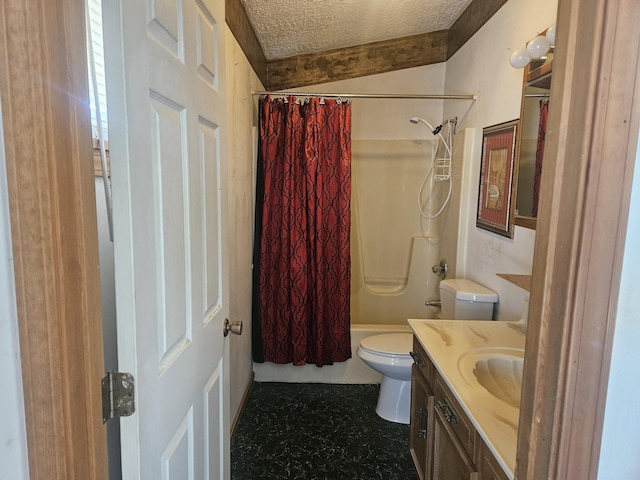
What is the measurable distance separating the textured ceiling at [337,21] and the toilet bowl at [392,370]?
1989mm

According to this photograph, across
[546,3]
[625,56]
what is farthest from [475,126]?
[625,56]

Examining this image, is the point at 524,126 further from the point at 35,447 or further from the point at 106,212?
the point at 35,447

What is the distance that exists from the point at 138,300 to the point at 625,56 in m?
0.86

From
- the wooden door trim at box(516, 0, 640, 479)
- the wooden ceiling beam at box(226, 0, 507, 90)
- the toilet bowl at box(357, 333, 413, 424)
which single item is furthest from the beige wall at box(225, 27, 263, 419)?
the wooden door trim at box(516, 0, 640, 479)

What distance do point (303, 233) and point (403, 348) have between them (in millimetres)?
980

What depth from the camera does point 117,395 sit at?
0.73 meters

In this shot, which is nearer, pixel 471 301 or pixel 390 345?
pixel 471 301

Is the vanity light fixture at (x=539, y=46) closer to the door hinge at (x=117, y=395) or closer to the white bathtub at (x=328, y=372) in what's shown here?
the door hinge at (x=117, y=395)

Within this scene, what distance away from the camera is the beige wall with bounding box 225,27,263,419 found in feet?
6.97

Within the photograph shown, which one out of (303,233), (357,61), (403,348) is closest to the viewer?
(403,348)

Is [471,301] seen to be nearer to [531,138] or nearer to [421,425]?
[421,425]

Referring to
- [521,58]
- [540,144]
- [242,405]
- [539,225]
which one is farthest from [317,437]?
[521,58]

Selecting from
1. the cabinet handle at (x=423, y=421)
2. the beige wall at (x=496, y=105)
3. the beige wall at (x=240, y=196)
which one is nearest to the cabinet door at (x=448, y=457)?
the cabinet handle at (x=423, y=421)

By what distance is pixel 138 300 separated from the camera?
0.77 m
